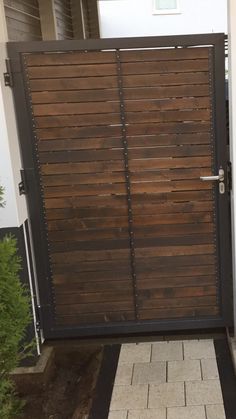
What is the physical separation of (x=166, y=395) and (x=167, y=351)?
51cm

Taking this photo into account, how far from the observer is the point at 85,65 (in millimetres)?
2939

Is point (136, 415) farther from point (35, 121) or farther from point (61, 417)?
point (35, 121)

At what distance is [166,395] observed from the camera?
282cm

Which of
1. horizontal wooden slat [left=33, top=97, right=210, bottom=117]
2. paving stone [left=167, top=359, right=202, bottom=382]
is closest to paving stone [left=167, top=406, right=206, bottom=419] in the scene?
paving stone [left=167, top=359, right=202, bottom=382]

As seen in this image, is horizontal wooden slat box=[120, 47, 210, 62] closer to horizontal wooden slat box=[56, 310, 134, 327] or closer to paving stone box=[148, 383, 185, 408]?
horizontal wooden slat box=[56, 310, 134, 327]

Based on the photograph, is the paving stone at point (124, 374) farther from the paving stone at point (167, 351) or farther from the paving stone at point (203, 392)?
the paving stone at point (203, 392)

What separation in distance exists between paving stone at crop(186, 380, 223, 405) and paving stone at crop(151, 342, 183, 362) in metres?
0.32

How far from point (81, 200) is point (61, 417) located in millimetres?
1444

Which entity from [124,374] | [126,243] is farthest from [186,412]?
[126,243]

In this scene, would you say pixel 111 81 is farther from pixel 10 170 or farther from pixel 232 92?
pixel 10 170

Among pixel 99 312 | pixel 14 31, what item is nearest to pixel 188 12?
pixel 14 31

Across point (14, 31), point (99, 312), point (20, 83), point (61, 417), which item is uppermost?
point (14, 31)

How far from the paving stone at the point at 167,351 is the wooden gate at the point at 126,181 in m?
0.16

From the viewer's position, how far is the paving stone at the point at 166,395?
9.00 ft
